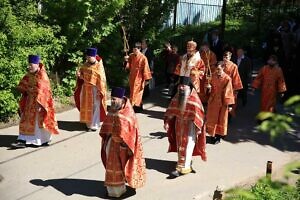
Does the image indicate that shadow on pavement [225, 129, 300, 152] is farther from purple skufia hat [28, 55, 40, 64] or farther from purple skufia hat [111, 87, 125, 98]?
purple skufia hat [111, 87, 125, 98]

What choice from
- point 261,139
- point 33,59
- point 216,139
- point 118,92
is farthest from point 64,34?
point 118,92

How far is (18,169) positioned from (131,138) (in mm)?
2545

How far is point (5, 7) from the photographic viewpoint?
12234 millimetres

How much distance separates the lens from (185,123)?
887 centimetres

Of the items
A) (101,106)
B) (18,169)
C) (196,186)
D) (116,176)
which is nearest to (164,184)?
(196,186)

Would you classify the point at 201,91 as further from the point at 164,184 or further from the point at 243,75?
the point at 164,184

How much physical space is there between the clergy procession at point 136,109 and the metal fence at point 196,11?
7233mm

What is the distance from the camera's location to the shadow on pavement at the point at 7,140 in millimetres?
10378

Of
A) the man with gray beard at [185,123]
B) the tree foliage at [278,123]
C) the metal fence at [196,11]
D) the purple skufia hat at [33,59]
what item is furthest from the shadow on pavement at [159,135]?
the tree foliage at [278,123]

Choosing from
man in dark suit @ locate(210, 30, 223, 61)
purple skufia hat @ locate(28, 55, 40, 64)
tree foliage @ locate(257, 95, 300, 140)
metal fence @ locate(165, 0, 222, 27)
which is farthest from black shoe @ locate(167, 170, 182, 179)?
metal fence @ locate(165, 0, 222, 27)

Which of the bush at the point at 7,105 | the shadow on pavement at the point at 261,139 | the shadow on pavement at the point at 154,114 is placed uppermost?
the bush at the point at 7,105

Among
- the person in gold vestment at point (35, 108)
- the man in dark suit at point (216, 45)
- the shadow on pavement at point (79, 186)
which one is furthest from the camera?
the man in dark suit at point (216, 45)

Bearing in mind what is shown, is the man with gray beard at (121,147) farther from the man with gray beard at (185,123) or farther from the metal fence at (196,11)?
the metal fence at (196,11)

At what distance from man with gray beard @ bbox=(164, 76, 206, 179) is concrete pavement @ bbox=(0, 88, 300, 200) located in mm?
351
